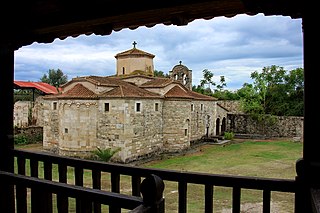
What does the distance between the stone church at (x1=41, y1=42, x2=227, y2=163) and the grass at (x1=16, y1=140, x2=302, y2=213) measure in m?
1.33

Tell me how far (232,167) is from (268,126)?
1331 centimetres

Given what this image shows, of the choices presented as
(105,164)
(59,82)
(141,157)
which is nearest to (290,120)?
(141,157)

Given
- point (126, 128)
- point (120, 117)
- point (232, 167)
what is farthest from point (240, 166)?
point (120, 117)

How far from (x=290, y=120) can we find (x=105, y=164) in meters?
25.3

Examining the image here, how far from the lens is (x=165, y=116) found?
1753 cm

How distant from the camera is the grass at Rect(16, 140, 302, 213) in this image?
8.75 meters

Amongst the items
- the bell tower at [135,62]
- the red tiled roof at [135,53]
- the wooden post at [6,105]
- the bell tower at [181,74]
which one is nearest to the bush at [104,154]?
the bell tower at [135,62]

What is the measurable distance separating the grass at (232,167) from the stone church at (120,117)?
4.37 feet

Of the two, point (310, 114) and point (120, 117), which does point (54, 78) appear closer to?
point (120, 117)

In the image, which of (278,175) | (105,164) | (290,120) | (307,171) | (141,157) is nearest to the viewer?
(307,171)

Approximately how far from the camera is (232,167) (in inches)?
549

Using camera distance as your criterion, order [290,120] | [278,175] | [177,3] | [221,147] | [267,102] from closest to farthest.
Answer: [177,3] < [278,175] < [221,147] < [290,120] < [267,102]

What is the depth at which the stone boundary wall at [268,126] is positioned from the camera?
2456 centimetres

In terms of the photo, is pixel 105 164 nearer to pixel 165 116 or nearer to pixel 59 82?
pixel 165 116
